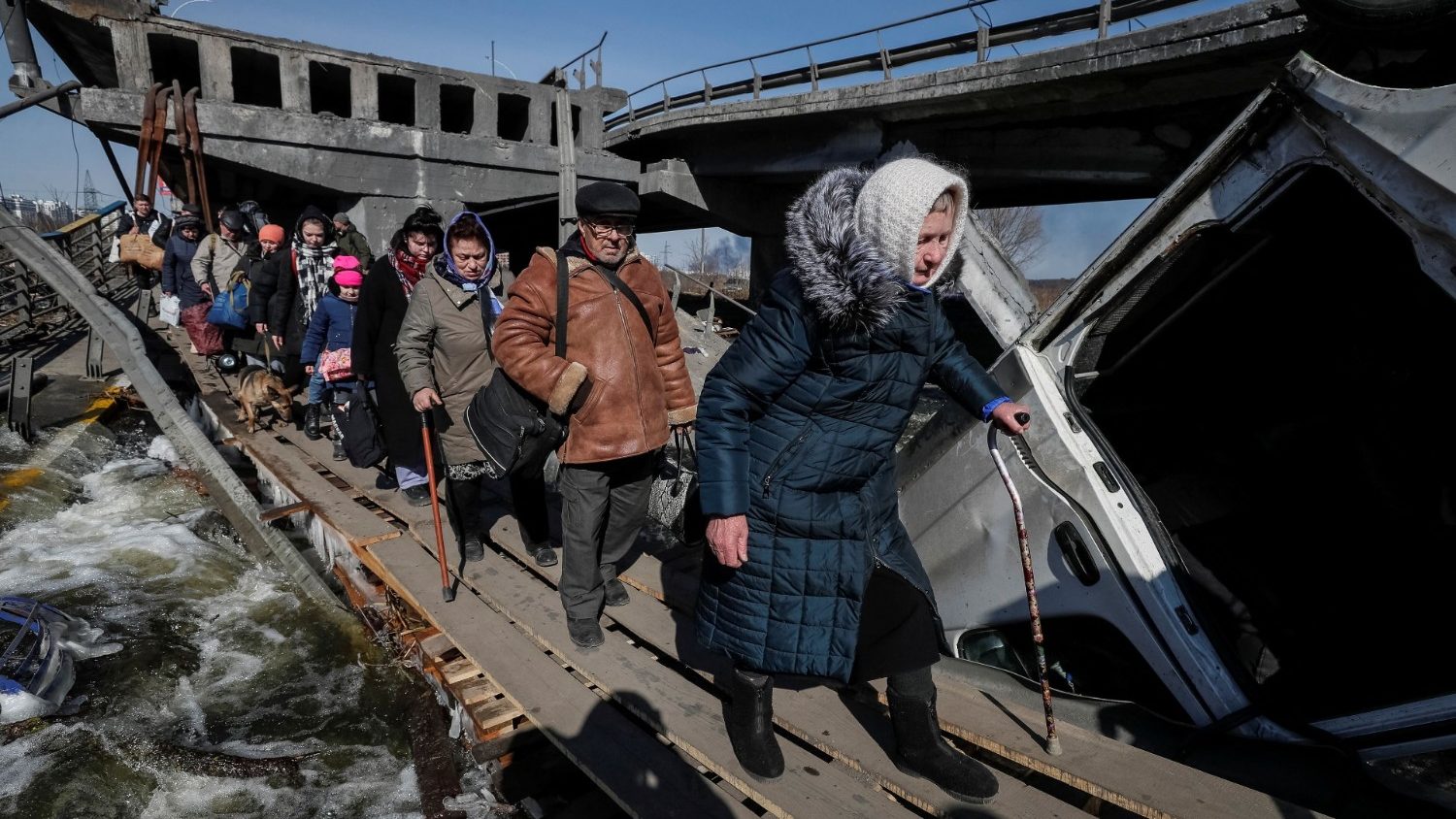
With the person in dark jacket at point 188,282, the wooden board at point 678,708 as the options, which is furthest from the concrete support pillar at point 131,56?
the wooden board at point 678,708

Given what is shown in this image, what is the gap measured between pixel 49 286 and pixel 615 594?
10884mm

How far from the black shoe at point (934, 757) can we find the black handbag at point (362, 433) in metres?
4.26

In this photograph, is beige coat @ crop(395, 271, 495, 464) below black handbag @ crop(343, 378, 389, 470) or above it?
above

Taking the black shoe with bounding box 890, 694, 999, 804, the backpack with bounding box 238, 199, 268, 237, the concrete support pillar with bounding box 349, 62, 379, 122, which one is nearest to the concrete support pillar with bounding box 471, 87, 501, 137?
the concrete support pillar with bounding box 349, 62, 379, 122

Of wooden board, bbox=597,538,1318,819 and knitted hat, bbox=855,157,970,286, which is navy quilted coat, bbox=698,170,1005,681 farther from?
wooden board, bbox=597,538,1318,819

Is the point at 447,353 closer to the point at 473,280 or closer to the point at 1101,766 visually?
the point at 473,280

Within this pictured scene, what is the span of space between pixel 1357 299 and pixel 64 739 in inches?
252

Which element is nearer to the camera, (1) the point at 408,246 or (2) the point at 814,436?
(2) the point at 814,436

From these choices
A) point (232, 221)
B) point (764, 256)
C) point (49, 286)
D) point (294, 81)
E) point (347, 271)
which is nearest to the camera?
point (347, 271)

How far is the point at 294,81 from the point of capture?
45.2 ft

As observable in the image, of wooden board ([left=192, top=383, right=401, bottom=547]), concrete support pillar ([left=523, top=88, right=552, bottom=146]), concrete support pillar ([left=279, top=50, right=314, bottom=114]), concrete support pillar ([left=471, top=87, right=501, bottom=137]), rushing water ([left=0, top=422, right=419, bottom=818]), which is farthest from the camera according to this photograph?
concrete support pillar ([left=523, top=88, right=552, bottom=146])

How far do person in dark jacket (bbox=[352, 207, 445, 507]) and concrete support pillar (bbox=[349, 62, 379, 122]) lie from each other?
39.0 ft

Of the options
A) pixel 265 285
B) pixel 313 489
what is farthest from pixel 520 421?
pixel 265 285

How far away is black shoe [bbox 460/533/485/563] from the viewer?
173 inches
